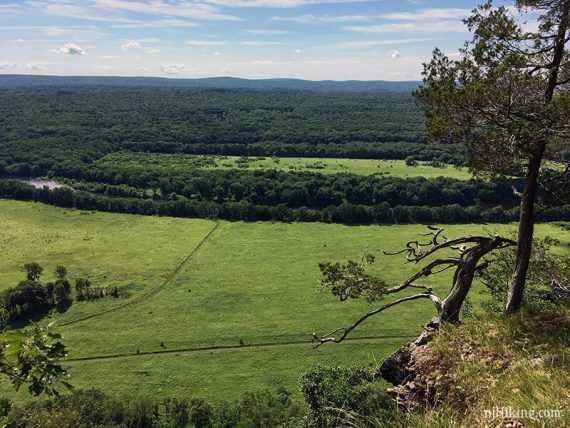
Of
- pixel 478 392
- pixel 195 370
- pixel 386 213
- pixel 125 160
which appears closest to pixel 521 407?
pixel 478 392

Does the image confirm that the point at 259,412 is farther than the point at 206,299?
No

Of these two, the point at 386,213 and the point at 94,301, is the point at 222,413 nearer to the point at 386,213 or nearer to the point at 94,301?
the point at 94,301

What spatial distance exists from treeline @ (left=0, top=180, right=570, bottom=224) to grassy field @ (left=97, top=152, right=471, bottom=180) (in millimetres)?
32549

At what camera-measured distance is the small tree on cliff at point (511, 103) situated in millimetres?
12281

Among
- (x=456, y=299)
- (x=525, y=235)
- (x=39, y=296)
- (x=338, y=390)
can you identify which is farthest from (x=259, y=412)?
(x=39, y=296)

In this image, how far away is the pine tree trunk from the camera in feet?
44.8

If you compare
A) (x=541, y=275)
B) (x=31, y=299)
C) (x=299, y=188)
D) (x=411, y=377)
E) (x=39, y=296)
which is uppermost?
(x=541, y=275)

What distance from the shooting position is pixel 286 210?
4459 inches

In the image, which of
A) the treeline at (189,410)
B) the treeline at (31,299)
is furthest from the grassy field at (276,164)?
the treeline at (189,410)

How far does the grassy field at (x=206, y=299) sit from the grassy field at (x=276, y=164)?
45.7m

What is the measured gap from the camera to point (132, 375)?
1944 inches

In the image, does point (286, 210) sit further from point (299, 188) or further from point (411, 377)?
point (411, 377)

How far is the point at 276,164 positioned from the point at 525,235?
15553cm

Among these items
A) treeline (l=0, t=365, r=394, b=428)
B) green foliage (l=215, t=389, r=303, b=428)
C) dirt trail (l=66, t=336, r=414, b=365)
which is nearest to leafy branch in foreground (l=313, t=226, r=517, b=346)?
treeline (l=0, t=365, r=394, b=428)
